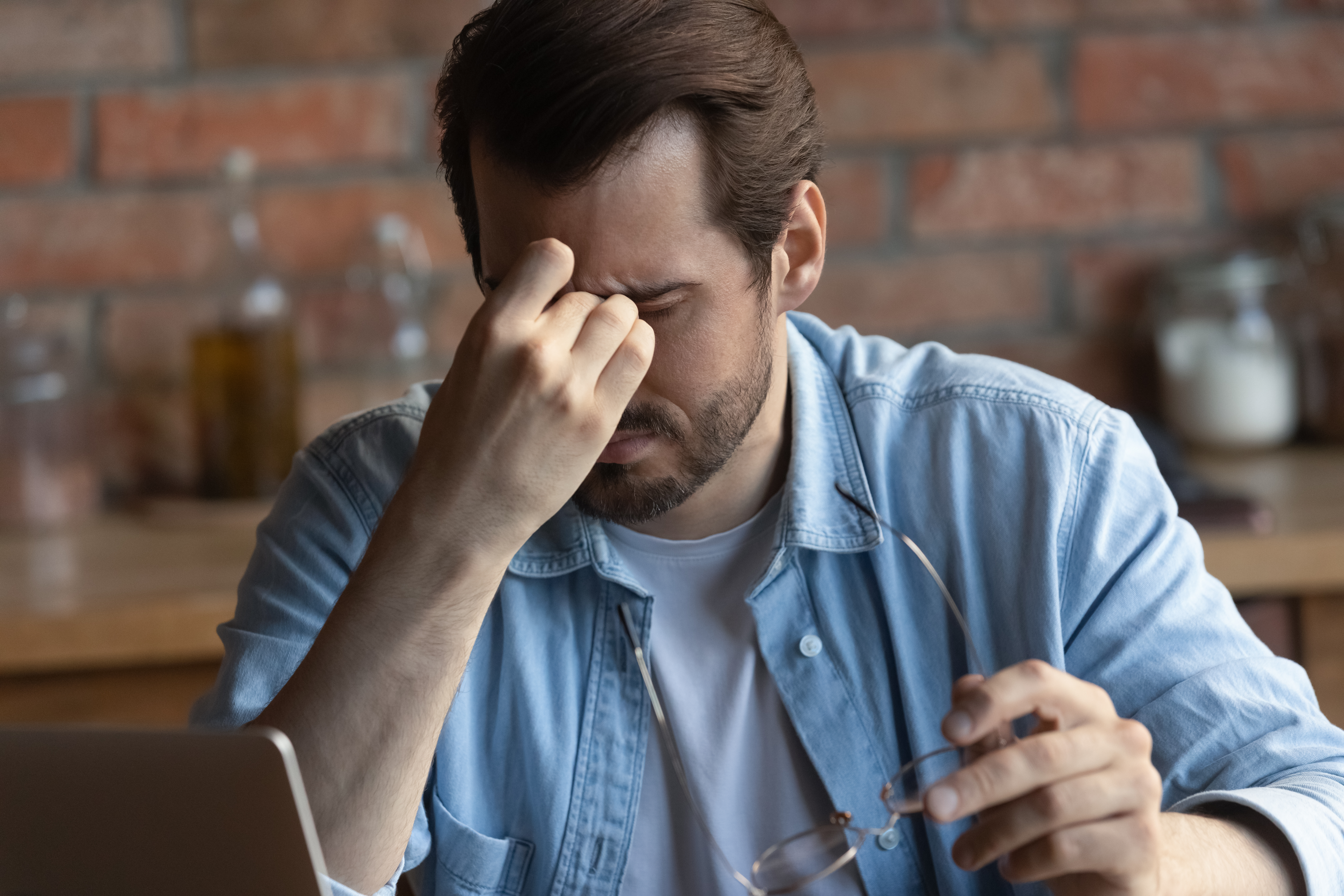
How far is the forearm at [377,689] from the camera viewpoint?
85 centimetres

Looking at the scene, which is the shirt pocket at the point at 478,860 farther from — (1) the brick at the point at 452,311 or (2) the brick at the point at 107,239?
(2) the brick at the point at 107,239

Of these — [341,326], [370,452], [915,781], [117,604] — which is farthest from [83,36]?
[915,781]

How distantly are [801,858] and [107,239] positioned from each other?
145 centimetres

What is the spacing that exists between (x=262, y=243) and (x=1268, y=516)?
131 cm

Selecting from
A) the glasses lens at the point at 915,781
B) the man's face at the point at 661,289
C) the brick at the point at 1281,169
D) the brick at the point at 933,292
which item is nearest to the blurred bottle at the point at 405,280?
the brick at the point at 933,292

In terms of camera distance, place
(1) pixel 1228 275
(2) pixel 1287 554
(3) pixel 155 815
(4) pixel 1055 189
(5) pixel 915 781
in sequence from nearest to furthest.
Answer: (3) pixel 155 815 → (5) pixel 915 781 → (2) pixel 1287 554 → (1) pixel 1228 275 → (4) pixel 1055 189

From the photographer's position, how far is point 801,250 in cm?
111

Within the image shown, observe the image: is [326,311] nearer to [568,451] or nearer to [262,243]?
[262,243]

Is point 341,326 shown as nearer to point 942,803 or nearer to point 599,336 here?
point 599,336

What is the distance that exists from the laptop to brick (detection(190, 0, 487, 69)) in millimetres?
1318

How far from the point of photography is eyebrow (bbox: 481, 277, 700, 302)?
0.93m

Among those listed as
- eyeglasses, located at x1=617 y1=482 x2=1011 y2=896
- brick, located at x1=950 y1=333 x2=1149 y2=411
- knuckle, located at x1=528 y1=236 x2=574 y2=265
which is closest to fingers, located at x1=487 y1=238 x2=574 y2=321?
knuckle, located at x1=528 y1=236 x2=574 y2=265

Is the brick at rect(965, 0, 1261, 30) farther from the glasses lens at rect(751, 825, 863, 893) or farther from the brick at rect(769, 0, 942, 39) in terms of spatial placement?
the glasses lens at rect(751, 825, 863, 893)

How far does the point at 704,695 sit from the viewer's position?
3.38ft
